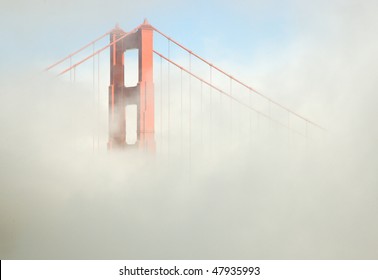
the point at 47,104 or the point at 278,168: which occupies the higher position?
the point at 47,104

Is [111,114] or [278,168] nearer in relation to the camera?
[278,168]

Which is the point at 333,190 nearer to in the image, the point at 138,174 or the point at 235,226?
the point at 235,226

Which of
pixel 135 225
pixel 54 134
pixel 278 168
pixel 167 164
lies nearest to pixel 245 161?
pixel 278 168

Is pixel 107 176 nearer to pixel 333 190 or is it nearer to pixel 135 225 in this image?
pixel 135 225

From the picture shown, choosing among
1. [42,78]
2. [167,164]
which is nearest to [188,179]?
[167,164]

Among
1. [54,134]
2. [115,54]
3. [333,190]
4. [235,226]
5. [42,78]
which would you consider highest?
[115,54]

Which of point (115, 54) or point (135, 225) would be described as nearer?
point (135, 225)
